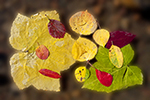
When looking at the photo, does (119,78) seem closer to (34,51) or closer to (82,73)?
(82,73)

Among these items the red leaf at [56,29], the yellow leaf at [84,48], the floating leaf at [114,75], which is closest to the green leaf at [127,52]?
the floating leaf at [114,75]

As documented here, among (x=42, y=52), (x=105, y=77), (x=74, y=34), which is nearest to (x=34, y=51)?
(x=42, y=52)

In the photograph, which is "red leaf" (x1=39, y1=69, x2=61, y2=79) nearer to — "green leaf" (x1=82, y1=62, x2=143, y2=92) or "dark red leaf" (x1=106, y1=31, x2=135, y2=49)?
"green leaf" (x1=82, y1=62, x2=143, y2=92)

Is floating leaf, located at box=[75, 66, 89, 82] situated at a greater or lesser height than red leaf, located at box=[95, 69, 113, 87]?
greater

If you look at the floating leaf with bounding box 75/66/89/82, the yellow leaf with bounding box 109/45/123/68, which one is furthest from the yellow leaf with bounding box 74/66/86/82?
the yellow leaf with bounding box 109/45/123/68

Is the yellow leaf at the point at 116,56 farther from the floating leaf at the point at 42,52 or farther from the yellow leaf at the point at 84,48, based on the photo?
the floating leaf at the point at 42,52

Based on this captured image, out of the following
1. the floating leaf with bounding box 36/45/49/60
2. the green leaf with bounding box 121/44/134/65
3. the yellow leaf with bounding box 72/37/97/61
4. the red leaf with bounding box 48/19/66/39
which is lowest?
the green leaf with bounding box 121/44/134/65

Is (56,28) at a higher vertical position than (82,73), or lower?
higher
